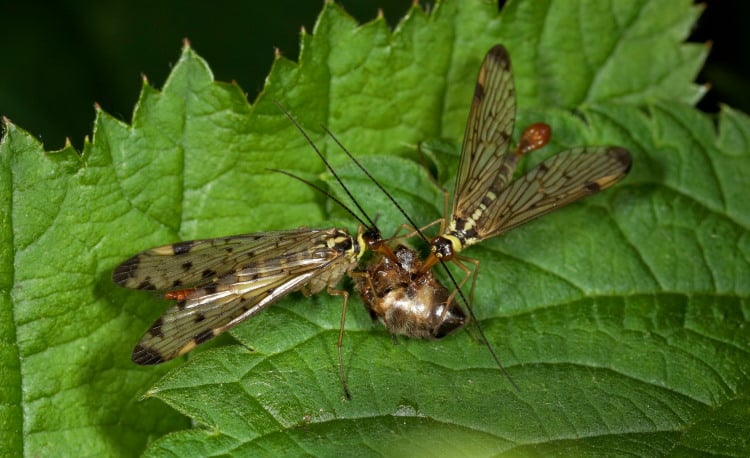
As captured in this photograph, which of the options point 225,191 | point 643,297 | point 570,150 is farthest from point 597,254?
point 225,191

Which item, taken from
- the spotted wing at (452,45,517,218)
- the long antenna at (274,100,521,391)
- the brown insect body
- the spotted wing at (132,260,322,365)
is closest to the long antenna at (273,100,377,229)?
the long antenna at (274,100,521,391)

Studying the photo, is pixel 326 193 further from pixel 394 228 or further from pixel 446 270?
pixel 446 270

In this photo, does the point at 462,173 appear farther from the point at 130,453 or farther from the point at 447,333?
the point at 130,453

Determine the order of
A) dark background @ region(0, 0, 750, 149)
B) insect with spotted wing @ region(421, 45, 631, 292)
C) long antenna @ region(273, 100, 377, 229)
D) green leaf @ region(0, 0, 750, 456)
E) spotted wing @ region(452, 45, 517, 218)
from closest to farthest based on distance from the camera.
A: green leaf @ region(0, 0, 750, 456)
long antenna @ region(273, 100, 377, 229)
insect with spotted wing @ region(421, 45, 631, 292)
spotted wing @ region(452, 45, 517, 218)
dark background @ region(0, 0, 750, 149)

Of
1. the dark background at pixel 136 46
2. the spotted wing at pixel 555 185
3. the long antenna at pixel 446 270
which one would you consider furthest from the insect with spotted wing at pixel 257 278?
the dark background at pixel 136 46

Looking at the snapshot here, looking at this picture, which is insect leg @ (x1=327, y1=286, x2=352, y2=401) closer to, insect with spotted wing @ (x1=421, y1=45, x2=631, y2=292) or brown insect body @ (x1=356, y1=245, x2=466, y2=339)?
brown insect body @ (x1=356, y1=245, x2=466, y2=339)

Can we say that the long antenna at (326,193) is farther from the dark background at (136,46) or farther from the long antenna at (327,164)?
the dark background at (136,46)

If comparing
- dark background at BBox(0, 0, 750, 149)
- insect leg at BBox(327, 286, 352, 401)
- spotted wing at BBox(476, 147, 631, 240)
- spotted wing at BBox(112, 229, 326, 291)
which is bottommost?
insect leg at BBox(327, 286, 352, 401)

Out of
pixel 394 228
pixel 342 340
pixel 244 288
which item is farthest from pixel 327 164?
pixel 342 340
